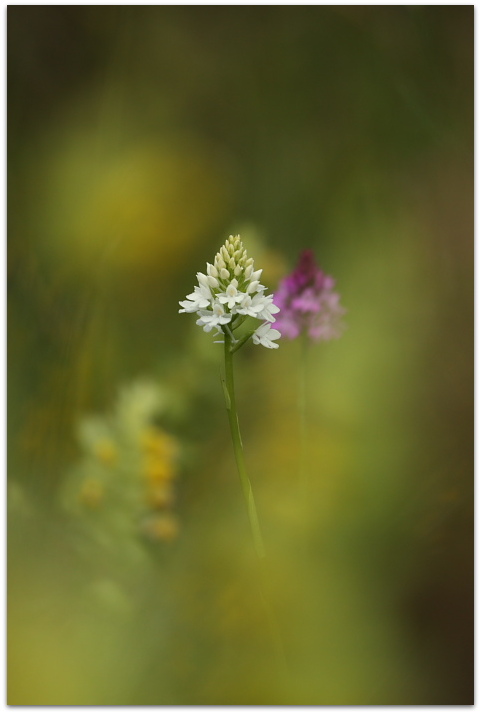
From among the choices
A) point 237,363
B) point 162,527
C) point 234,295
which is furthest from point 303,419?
point 234,295

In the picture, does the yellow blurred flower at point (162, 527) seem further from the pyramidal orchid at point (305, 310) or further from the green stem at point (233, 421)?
the green stem at point (233, 421)

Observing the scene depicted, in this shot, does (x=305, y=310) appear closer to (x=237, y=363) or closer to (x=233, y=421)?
(x=237, y=363)

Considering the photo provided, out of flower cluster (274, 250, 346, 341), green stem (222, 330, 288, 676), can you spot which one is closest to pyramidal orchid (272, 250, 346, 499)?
flower cluster (274, 250, 346, 341)

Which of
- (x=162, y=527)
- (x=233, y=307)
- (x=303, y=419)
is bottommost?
(x=162, y=527)

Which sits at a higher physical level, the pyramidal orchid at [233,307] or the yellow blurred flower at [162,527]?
the pyramidal orchid at [233,307]

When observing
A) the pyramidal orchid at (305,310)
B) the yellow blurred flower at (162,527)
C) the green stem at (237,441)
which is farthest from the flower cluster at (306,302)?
the yellow blurred flower at (162,527)
